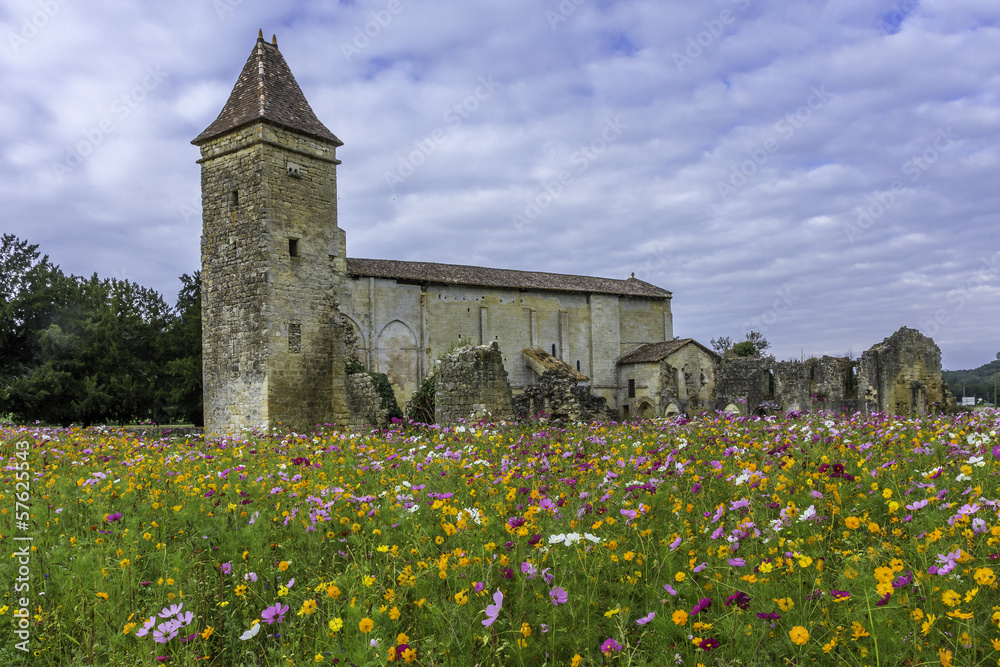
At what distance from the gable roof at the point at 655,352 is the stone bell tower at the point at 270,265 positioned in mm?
21797

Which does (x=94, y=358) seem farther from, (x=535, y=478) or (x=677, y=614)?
(x=677, y=614)

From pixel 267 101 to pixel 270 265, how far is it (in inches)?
178

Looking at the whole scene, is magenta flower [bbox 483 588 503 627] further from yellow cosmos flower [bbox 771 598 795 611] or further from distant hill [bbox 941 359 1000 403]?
distant hill [bbox 941 359 1000 403]

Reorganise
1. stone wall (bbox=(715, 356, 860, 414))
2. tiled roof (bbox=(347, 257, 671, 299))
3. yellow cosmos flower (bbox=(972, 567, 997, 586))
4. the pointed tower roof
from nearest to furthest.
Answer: yellow cosmos flower (bbox=(972, 567, 997, 586)) < the pointed tower roof < stone wall (bbox=(715, 356, 860, 414)) < tiled roof (bbox=(347, 257, 671, 299))

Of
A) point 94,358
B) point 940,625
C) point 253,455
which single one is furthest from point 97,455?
point 94,358

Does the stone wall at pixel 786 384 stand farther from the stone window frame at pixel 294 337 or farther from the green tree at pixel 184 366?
the green tree at pixel 184 366

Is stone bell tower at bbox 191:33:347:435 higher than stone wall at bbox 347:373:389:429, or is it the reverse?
stone bell tower at bbox 191:33:347:435

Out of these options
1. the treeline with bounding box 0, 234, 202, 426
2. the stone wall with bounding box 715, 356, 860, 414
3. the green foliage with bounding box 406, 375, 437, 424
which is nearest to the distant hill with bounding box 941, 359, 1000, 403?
the stone wall with bounding box 715, 356, 860, 414

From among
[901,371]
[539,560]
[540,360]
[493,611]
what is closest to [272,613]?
[493,611]

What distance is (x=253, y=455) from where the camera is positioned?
718 cm

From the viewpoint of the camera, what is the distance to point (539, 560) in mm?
3205

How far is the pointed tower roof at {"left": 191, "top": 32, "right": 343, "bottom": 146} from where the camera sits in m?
17.7

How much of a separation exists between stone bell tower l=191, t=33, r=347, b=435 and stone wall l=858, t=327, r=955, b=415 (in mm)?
19150

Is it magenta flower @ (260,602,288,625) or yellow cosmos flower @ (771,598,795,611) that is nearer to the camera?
yellow cosmos flower @ (771,598,795,611)
